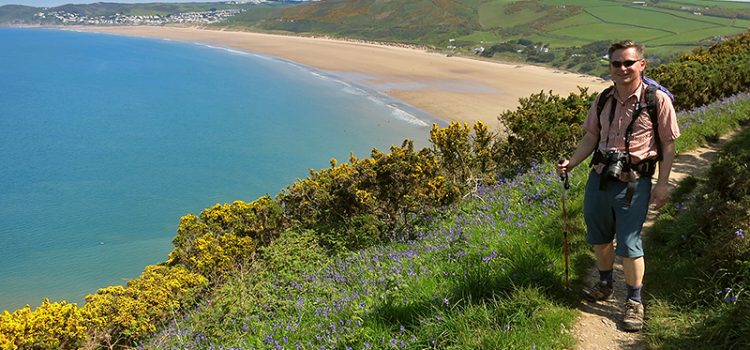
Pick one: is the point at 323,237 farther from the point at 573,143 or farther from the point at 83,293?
the point at 83,293

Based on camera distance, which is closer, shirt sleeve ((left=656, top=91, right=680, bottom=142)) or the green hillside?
shirt sleeve ((left=656, top=91, right=680, bottom=142))

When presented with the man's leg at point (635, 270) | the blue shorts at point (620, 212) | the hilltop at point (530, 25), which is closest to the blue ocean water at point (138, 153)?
the blue shorts at point (620, 212)

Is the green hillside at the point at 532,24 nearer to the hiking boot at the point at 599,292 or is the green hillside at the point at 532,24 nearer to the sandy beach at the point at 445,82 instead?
the sandy beach at the point at 445,82

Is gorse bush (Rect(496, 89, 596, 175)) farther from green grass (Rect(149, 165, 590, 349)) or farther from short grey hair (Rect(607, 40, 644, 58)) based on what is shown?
short grey hair (Rect(607, 40, 644, 58))

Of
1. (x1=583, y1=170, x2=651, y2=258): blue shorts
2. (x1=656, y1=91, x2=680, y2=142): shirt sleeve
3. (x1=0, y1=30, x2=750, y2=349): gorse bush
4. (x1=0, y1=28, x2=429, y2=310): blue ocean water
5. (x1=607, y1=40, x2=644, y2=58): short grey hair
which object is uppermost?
(x1=607, y1=40, x2=644, y2=58): short grey hair

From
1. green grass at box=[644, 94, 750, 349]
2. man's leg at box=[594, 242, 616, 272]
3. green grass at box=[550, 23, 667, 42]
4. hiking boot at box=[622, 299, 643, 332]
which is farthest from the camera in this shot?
green grass at box=[550, 23, 667, 42]

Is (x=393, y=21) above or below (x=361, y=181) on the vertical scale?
above

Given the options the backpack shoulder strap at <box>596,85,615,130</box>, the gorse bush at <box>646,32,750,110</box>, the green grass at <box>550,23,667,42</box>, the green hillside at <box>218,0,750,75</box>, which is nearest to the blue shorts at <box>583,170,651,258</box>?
the backpack shoulder strap at <box>596,85,615,130</box>

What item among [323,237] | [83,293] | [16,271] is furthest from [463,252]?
[16,271]

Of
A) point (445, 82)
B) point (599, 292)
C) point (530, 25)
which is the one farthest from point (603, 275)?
point (530, 25)
